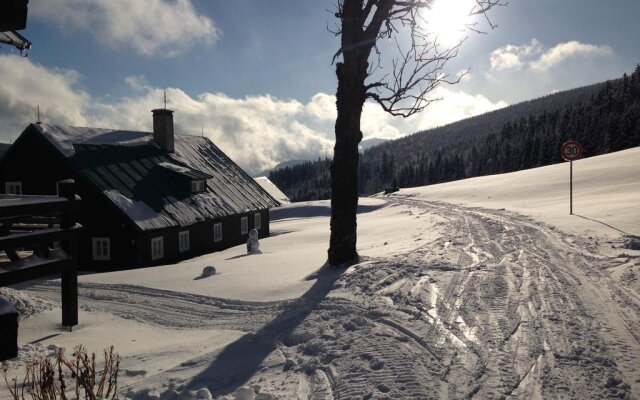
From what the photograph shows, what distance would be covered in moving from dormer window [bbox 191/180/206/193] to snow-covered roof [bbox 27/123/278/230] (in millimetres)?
254

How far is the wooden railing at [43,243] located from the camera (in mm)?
4848

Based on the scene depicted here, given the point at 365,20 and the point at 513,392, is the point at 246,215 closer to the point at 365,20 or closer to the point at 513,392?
the point at 365,20

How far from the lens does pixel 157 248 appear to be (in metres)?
19.9

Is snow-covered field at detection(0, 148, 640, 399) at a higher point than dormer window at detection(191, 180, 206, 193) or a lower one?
lower

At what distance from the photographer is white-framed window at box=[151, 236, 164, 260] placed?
1955 cm

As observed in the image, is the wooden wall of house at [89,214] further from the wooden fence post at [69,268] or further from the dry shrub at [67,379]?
the dry shrub at [67,379]

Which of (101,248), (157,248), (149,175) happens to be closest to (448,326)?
(157,248)

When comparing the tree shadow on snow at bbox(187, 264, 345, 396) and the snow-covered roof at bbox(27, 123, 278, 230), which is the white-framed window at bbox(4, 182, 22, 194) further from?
the tree shadow on snow at bbox(187, 264, 345, 396)

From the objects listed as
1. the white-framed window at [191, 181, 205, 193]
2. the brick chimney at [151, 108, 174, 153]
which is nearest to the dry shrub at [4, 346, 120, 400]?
the white-framed window at [191, 181, 205, 193]

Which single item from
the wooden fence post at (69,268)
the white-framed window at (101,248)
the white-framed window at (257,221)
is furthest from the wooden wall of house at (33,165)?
the wooden fence post at (69,268)

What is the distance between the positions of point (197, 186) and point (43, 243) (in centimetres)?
1809

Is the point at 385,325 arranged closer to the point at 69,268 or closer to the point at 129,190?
the point at 69,268

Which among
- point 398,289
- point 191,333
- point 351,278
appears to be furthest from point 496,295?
point 191,333

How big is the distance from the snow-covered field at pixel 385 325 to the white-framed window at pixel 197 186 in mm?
12614
